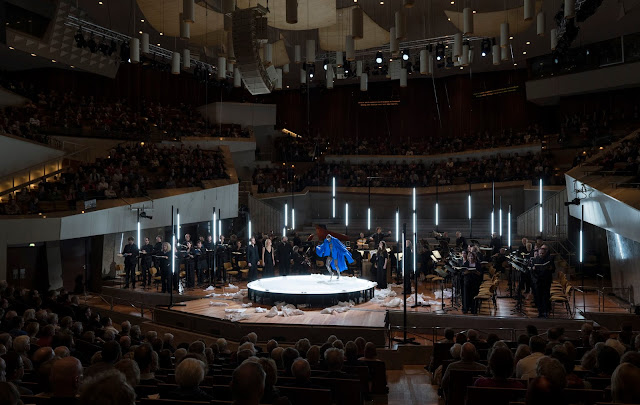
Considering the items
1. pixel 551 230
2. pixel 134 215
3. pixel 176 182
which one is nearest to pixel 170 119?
pixel 176 182

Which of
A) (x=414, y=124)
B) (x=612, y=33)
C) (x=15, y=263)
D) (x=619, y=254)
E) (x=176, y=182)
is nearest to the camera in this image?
(x=619, y=254)

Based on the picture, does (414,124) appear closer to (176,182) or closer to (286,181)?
(286,181)

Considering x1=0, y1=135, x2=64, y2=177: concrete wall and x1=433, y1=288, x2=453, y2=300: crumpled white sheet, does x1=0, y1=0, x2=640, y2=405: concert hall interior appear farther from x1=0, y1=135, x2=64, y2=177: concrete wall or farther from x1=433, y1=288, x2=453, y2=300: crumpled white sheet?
x1=433, y1=288, x2=453, y2=300: crumpled white sheet

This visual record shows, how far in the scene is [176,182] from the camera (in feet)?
73.0

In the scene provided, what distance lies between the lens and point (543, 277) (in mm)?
12227

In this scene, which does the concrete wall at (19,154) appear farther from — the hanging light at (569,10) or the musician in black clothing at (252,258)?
the hanging light at (569,10)

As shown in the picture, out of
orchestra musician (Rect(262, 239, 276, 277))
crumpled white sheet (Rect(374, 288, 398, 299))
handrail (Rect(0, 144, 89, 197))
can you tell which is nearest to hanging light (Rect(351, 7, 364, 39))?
crumpled white sheet (Rect(374, 288, 398, 299))

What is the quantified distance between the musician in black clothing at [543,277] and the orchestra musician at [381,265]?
499 centimetres

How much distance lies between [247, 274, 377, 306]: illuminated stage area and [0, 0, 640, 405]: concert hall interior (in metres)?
Answer: 0.08

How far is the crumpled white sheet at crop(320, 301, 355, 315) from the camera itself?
13.1 metres

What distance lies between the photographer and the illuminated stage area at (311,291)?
44.8 feet

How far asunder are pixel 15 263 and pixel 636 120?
25.5 metres

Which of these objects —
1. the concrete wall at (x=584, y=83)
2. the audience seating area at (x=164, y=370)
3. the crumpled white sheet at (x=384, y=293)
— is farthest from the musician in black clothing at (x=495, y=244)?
the concrete wall at (x=584, y=83)

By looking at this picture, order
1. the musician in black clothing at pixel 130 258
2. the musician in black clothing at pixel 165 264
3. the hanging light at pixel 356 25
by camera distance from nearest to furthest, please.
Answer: the hanging light at pixel 356 25 < the musician in black clothing at pixel 165 264 < the musician in black clothing at pixel 130 258
